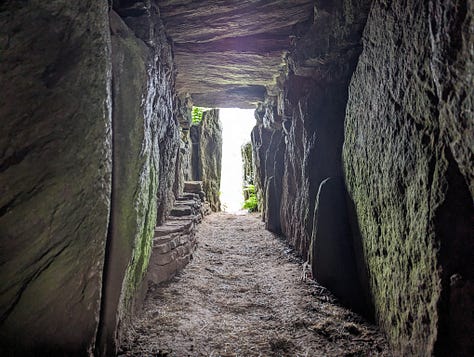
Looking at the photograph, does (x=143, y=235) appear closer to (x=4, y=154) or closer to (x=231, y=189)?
(x=4, y=154)

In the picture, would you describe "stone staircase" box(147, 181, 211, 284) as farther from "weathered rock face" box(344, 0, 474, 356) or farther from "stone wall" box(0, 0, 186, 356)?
"weathered rock face" box(344, 0, 474, 356)

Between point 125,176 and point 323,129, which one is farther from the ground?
point 323,129

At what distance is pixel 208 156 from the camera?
1498 centimetres

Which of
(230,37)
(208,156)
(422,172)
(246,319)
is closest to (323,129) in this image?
(230,37)

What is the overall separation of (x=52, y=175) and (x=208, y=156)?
13039 mm

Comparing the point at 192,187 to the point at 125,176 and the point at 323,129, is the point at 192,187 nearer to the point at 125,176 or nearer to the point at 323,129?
the point at 323,129

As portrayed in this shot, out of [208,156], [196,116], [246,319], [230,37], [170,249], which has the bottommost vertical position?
[246,319]

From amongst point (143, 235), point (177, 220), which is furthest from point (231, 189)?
point (143, 235)

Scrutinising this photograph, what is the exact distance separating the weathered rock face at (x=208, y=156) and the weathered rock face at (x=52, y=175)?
37.8 ft

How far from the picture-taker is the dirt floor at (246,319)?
9.00ft

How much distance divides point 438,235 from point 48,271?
8.74 feet

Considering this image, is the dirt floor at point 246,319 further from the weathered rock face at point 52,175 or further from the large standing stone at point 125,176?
the weathered rock face at point 52,175

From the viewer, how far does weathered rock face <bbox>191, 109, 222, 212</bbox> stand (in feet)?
46.7

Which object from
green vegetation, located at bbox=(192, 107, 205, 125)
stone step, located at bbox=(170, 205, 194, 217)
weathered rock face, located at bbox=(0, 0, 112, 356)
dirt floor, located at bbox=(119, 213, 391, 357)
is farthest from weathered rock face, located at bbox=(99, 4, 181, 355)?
green vegetation, located at bbox=(192, 107, 205, 125)
